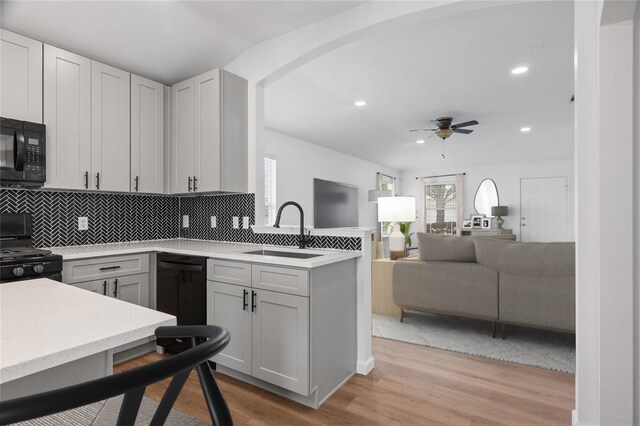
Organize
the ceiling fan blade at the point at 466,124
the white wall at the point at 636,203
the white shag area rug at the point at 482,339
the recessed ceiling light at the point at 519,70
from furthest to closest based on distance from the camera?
the ceiling fan blade at the point at 466,124
the recessed ceiling light at the point at 519,70
the white shag area rug at the point at 482,339
the white wall at the point at 636,203

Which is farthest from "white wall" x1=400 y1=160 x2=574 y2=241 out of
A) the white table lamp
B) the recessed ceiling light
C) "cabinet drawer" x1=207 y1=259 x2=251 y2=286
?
"cabinet drawer" x1=207 y1=259 x2=251 y2=286

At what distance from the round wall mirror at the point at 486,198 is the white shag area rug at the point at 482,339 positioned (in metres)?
6.30

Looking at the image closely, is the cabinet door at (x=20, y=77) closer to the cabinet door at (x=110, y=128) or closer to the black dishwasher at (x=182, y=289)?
the cabinet door at (x=110, y=128)

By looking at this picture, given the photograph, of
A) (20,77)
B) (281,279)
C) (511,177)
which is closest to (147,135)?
(20,77)

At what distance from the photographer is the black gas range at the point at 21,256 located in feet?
6.97

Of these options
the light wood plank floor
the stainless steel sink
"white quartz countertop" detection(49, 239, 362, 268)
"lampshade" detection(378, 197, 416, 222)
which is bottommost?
the light wood plank floor

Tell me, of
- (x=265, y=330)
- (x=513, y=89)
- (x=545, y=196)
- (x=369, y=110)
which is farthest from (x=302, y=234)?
(x=545, y=196)

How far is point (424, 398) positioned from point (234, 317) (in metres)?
1.34

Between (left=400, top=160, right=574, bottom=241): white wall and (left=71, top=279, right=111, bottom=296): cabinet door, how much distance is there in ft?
29.1

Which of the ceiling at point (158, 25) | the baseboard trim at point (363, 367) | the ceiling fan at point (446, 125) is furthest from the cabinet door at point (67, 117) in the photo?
the ceiling fan at point (446, 125)

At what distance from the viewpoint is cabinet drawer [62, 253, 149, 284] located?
2.45 m

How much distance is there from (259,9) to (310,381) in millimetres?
2604

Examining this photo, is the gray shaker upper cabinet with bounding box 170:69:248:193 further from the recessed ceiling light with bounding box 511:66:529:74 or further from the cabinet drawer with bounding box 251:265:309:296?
the recessed ceiling light with bounding box 511:66:529:74

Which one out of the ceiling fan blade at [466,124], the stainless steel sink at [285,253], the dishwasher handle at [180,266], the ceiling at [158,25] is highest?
the ceiling at [158,25]
